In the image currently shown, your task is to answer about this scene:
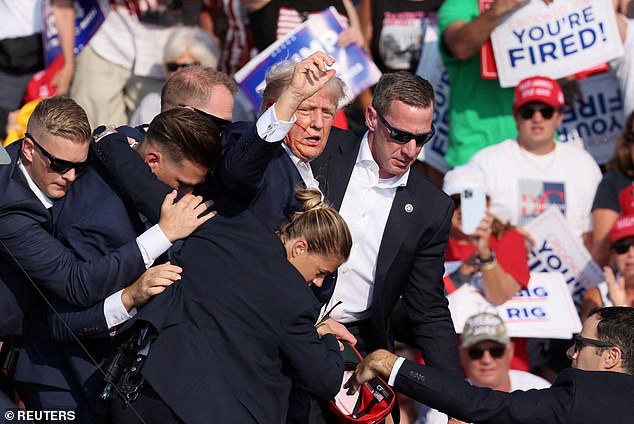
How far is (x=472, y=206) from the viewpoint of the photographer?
7.91 meters

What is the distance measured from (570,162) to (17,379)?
4.19m

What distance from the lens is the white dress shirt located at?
6102 millimetres

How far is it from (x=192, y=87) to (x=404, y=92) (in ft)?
3.20

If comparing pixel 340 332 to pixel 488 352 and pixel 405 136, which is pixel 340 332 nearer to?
pixel 405 136

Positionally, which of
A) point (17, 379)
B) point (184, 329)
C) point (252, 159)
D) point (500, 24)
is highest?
point (252, 159)

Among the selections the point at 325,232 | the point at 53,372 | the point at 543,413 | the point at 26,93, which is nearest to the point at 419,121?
the point at 325,232

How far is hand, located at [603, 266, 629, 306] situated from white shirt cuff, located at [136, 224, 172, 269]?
334 cm

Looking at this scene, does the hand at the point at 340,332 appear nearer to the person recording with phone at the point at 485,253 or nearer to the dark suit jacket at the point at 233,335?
the dark suit jacket at the point at 233,335

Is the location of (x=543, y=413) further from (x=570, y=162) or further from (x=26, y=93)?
(x=26, y=93)

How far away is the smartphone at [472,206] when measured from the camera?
7.87m

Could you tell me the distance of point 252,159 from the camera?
17.5 ft

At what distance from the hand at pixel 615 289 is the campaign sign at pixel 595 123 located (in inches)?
56.1

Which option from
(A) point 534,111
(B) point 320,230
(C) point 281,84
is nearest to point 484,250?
(A) point 534,111

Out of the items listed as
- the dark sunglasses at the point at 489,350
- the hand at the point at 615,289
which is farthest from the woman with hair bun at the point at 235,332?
the hand at the point at 615,289
